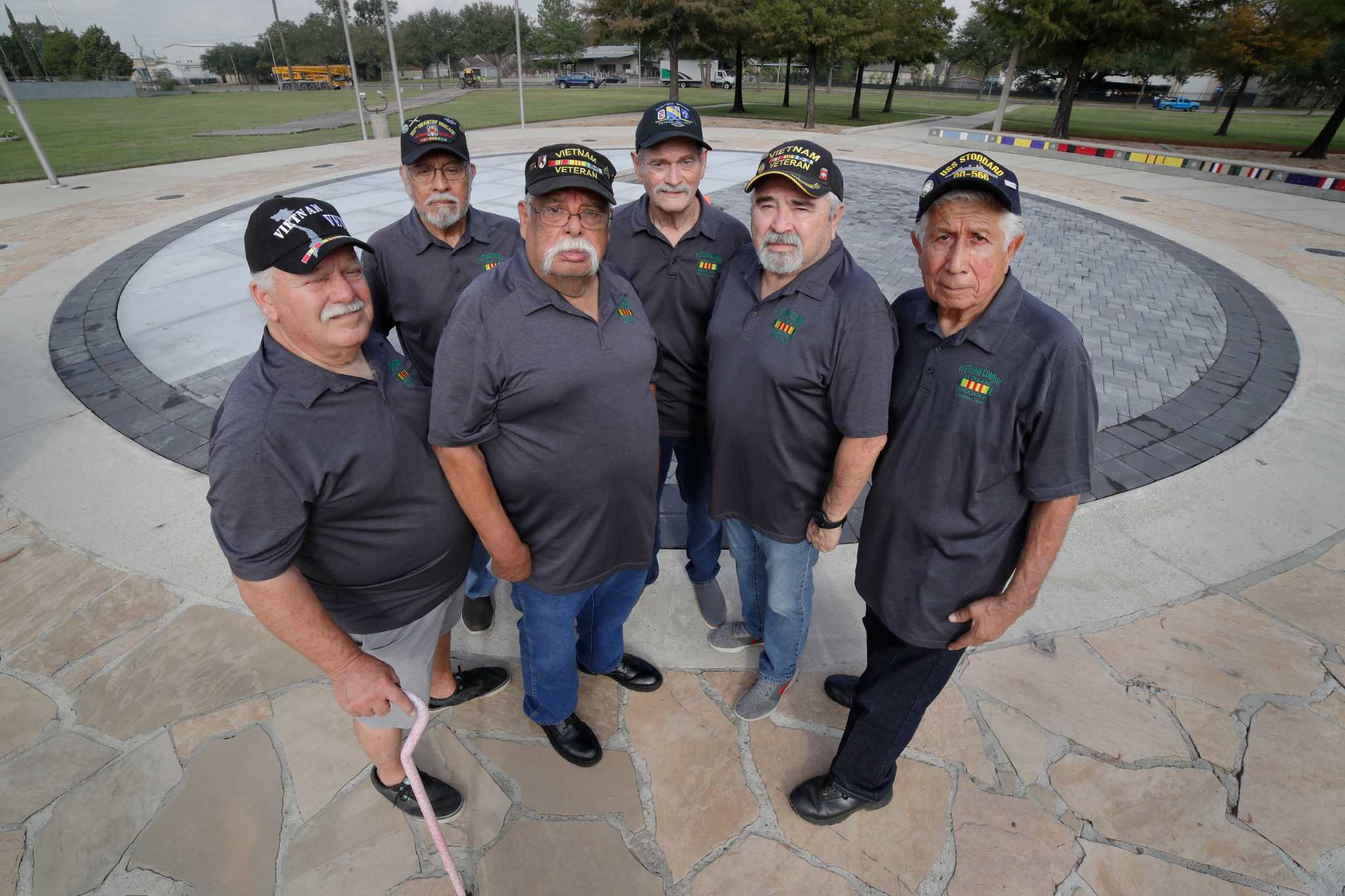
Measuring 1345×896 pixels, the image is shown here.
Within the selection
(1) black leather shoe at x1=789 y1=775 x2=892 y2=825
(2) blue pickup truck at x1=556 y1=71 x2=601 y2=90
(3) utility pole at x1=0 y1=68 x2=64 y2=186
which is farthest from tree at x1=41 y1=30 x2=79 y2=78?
(1) black leather shoe at x1=789 y1=775 x2=892 y2=825

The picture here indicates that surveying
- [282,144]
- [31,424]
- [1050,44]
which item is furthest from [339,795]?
[1050,44]

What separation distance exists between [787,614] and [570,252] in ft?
5.57

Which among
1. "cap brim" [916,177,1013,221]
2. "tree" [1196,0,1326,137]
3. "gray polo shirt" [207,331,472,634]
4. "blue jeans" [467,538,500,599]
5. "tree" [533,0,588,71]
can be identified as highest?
"tree" [533,0,588,71]

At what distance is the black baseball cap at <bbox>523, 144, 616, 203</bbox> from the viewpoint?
2.00 metres

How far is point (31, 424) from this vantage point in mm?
4707

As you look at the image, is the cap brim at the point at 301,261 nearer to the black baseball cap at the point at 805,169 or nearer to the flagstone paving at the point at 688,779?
the black baseball cap at the point at 805,169

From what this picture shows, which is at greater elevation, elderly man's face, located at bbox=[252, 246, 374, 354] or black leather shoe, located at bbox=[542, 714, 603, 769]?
elderly man's face, located at bbox=[252, 246, 374, 354]

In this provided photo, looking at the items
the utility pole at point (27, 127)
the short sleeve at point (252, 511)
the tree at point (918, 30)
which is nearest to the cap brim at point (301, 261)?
the short sleeve at point (252, 511)

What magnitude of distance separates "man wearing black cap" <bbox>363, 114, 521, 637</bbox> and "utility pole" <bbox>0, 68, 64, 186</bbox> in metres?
14.4

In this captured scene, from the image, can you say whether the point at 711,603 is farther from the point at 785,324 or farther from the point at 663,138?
the point at 663,138

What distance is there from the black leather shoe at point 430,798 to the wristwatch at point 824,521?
1.77 metres

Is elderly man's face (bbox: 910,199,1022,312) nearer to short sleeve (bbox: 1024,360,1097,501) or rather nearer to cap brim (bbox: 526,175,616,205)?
short sleeve (bbox: 1024,360,1097,501)

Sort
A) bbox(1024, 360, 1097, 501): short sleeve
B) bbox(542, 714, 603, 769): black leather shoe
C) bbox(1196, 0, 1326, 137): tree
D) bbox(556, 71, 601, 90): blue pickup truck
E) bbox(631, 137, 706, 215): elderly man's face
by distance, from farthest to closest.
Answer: bbox(556, 71, 601, 90): blue pickup truck < bbox(1196, 0, 1326, 137): tree < bbox(631, 137, 706, 215): elderly man's face < bbox(542, 714, 603, 769): black leather shoe < bbox(1024, 360, 1097, 501): short sleeve

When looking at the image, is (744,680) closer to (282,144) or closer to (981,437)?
(981,437)
